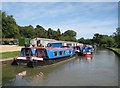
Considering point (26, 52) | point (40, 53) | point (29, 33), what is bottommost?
point (40, 53)

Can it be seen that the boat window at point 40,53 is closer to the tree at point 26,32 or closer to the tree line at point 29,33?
the tree line at point 29,33

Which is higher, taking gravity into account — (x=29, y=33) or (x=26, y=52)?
(x=29, y=33)

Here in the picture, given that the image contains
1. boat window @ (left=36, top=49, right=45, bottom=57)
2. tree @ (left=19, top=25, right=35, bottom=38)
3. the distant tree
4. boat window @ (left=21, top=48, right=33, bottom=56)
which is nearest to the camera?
boat window @ (left=21, top=48, right=33, bottom=56)

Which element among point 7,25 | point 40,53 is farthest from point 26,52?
point 7,25

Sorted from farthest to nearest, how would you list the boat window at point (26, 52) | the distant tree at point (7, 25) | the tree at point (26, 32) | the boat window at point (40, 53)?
1. the tree at point (26, 32)
2. the distant tree at point (7, 25)
3. the boat window at point (40, 53)
4. the boat window at point (26, 52)

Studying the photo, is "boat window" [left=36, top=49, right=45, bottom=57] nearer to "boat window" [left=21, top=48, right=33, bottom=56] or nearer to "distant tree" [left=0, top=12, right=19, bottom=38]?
"boat window" [left=21, top=48, right=33, bottom=56]

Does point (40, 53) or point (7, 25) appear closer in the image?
point (40, 53)

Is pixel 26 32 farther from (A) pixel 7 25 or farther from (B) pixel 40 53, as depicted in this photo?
(B) pixel 40 53

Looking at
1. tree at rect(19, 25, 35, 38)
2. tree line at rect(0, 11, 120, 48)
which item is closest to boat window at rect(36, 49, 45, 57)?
tree line at rect(0, 11, 120, 48)

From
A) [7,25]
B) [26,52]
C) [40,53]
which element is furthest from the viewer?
[7,25]

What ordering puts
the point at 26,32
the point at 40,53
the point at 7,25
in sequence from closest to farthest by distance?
the point at 40,53, the point at 7,25, the point at 26,32

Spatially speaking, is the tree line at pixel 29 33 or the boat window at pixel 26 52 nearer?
the boat window at pixel 26 52

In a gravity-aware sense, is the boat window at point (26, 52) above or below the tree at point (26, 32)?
below

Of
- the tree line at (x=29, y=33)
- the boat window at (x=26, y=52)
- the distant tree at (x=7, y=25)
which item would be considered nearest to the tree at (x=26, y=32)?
the tree line at (x=29, y=33)
